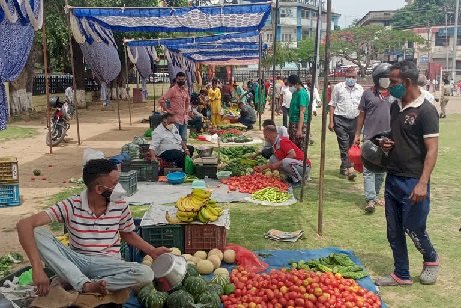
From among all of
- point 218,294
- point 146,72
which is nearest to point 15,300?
point 218,294

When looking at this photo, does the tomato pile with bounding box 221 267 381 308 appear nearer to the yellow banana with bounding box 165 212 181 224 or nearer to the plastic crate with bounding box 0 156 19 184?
the yellow banana with bounding box 165 212 181 224

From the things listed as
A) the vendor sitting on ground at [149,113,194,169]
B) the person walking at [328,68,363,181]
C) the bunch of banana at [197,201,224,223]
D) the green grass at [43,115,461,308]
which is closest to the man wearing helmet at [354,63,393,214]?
the green grass at [43,115,461,308]

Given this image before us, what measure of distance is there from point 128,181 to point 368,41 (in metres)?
53.8

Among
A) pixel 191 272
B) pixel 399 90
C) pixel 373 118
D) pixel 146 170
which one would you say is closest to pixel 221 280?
pixel 191 272

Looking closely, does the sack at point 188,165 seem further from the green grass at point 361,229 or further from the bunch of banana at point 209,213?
the bunch of banana at point 209,213

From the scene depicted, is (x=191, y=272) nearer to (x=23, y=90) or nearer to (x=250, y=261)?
(x=250, y=261)

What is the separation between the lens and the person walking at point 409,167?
4691 mm

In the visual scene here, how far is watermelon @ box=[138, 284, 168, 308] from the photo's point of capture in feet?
14.0

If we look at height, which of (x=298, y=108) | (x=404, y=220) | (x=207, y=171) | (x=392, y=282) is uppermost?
(x=298, y=108)

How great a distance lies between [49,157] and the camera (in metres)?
12.7

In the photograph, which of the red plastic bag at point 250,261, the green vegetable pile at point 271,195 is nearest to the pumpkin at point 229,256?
the red plastic bag at point 250,261

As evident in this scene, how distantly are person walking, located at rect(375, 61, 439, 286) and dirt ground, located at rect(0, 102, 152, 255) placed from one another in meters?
4.20

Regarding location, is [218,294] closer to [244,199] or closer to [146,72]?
[244,199]

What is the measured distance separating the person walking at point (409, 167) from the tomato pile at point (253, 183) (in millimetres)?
3749
